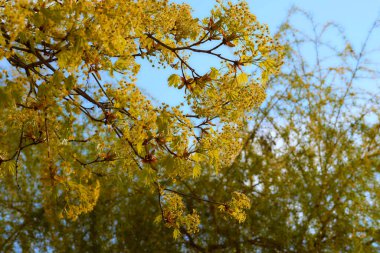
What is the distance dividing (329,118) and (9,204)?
304cm

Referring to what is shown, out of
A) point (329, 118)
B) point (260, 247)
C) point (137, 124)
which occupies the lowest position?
point (137, 124)

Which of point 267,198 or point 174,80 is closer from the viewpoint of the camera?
point 174,80

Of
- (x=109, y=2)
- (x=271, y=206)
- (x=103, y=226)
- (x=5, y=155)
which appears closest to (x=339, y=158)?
(x=271, y=206)

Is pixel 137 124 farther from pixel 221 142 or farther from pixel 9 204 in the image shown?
pixel 9 204

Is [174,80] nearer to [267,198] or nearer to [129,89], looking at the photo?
[129,89]

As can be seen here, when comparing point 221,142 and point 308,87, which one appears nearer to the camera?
point 221,142

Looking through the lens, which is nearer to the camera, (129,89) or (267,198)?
(129,89)

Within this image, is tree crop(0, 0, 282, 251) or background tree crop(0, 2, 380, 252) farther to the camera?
background tree crop(0, 2, 380, 252)

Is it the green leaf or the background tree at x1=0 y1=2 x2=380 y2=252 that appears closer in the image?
the green leaf

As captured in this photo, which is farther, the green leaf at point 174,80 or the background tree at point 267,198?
the background tree at point 267,198

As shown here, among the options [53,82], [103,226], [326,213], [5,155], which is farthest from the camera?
[103,226]

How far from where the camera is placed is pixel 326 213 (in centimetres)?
396

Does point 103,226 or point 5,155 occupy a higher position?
point 103,226

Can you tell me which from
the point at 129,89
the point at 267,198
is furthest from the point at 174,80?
the point at 267,198
